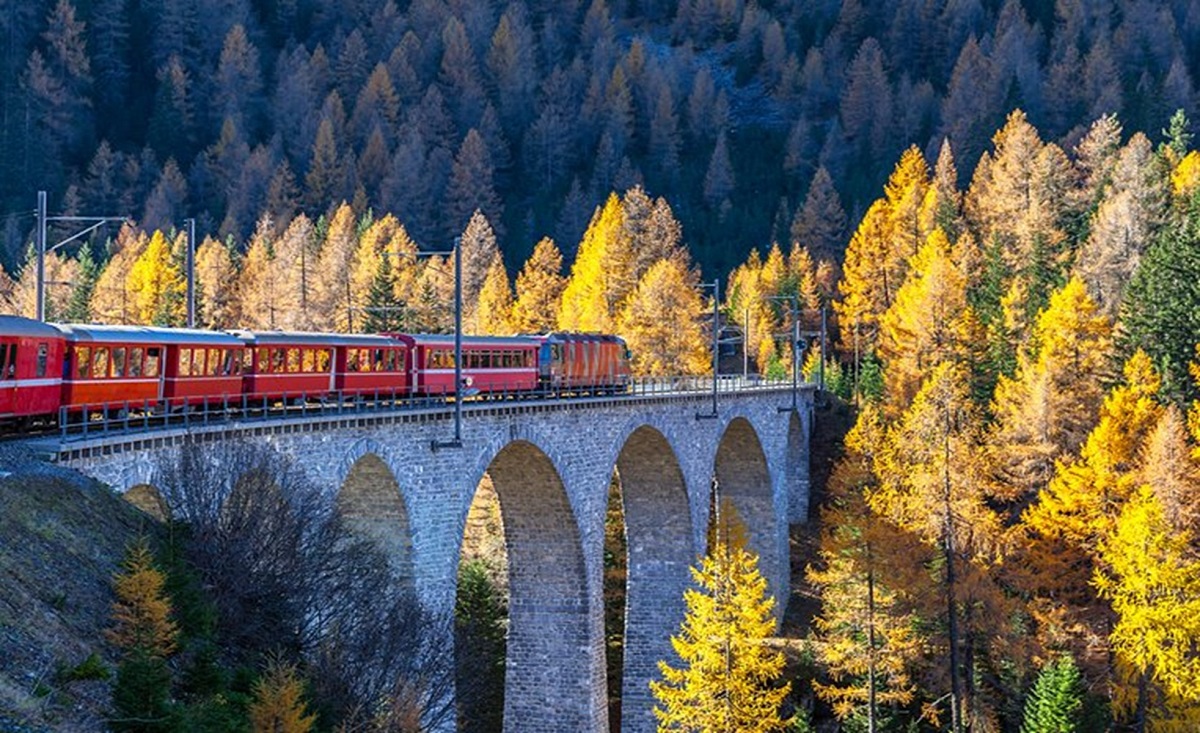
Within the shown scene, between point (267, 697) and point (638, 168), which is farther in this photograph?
point (638, 168)

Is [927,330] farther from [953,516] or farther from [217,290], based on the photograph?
[217,290]

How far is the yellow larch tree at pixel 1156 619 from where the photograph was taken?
41219mm

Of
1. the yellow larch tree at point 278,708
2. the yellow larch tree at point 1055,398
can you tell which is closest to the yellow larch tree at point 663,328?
the yellow larch tree at point 1055,398

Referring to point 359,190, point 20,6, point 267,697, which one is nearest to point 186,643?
point 267,697

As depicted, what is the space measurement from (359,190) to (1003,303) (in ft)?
263

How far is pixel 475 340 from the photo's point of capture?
44750 millimetres

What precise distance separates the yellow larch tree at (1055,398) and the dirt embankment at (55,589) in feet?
143

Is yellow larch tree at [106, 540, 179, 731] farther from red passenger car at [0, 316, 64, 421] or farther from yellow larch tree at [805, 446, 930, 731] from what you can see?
yellow larch tree at [805, 446, 930, 731]

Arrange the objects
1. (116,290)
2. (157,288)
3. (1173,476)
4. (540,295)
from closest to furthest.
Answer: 1. (1173,476)
2. (540,295)
3. (157,288)
4. (116,290)

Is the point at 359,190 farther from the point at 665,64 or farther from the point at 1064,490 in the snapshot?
the point at 1064,490

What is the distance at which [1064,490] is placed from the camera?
52.0m

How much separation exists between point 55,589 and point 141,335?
35.8ft

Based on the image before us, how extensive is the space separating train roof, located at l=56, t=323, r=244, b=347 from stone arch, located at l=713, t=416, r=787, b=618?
37.2 metres

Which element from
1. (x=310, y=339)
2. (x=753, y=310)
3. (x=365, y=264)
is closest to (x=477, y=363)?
(x=310, y=339)
